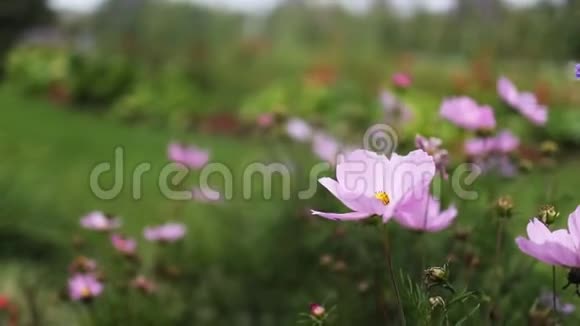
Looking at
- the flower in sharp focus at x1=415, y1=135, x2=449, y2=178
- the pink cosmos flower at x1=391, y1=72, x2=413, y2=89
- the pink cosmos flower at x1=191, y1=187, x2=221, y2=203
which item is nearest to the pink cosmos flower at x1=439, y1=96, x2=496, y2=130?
the flower in sharp focus at x1=415, y1=135, x2=449, y2=178

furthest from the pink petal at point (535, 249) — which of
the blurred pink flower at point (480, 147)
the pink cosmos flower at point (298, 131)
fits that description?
the pink cosmos flower at point (298, 131)

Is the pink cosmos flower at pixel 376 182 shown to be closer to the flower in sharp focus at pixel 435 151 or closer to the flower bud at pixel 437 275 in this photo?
the flower bud at pixel 437 275

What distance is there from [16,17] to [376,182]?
10.5 m

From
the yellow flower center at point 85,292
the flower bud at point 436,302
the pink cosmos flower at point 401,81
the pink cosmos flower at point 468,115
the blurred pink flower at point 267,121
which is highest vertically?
the pink cosmos flower at point 401,81

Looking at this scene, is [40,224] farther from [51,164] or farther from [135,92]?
[135,92]

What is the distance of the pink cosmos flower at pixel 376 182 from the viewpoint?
0.74 meters

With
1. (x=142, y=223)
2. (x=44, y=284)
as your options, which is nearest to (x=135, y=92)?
(x=142, y=223)

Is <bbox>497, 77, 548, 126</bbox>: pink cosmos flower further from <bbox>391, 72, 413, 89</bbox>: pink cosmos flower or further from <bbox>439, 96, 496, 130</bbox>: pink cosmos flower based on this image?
<bbox>391, 72, 413, 89</bbox>: pink cosmos flower

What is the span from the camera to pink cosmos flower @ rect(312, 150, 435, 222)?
742 millimetres

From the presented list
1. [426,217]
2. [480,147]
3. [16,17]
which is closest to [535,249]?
[426,217]

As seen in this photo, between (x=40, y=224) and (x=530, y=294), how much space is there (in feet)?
6.00

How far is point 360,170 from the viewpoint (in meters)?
0.84

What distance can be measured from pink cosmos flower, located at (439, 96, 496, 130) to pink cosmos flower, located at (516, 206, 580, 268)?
18.5 inches

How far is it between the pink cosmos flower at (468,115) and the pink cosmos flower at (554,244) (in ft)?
1.54
